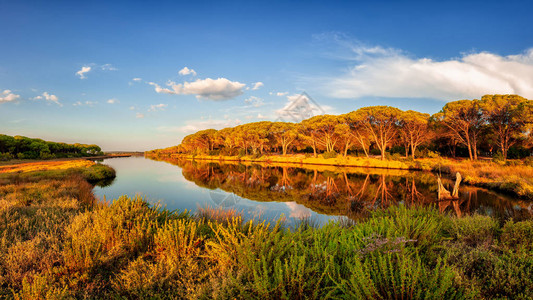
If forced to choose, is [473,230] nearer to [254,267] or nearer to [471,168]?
[254,267]

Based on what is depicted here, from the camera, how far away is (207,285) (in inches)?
130

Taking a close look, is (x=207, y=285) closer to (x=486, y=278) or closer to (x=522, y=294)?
(x=522, y=294)

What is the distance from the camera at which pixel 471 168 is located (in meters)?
25.6

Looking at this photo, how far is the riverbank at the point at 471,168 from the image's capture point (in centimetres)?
1733

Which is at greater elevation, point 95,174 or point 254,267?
point 254,267

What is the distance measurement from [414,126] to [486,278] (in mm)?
39765

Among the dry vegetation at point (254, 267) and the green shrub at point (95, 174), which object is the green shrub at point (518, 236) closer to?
the dry vegetation at point (254, 267)

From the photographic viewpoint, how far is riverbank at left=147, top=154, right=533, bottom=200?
17328 millimetres

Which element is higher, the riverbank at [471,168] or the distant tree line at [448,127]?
the distant tree line at [448,127]

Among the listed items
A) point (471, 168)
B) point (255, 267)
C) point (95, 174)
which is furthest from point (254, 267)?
point (471, 168)

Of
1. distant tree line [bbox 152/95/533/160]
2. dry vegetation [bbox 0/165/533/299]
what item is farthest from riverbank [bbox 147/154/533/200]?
dry vegetation [bbox 0/165/533/299]

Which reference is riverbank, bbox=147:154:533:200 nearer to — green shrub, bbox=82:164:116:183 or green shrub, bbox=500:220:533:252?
green shrub, bbox=500:220:533:252

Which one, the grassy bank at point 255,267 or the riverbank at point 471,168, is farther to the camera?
the riverbank at point 471,168

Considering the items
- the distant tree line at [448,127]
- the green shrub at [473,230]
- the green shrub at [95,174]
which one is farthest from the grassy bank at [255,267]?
the distant tree line at [448,127]
